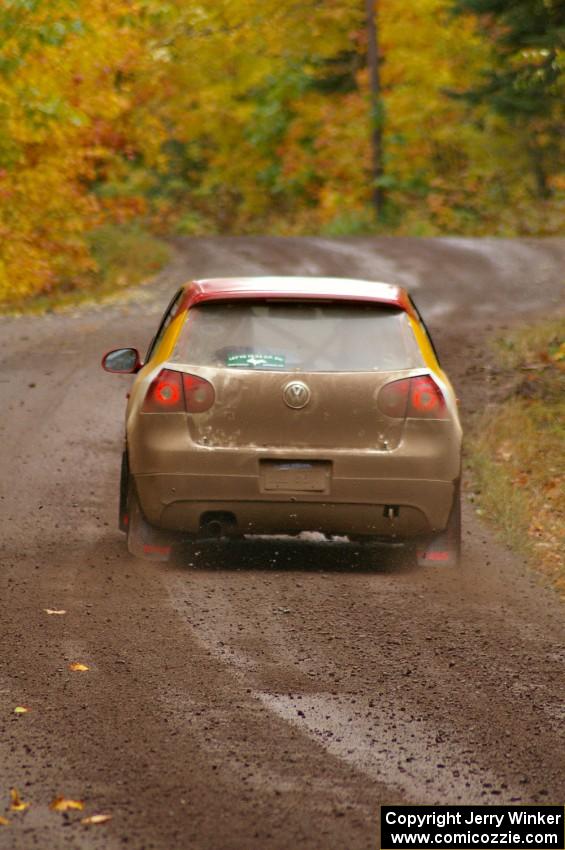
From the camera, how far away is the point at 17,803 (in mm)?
5094

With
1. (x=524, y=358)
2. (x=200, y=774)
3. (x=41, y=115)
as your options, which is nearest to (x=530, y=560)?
(x=200, y=774)

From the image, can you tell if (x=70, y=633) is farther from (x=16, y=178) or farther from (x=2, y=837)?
(x=16, y=178)

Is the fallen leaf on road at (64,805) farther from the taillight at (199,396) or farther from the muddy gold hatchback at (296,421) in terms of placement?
the taillight at (199,396)

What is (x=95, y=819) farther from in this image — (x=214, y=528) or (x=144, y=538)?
(x=144, y=538)

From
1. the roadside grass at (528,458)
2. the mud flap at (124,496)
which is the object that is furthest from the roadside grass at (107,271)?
the mud flap at (124,496)

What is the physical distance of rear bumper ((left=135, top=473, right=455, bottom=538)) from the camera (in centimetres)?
875

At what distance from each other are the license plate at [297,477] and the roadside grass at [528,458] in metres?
1.59

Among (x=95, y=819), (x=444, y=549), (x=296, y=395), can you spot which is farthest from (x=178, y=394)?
(x=95, y=819)

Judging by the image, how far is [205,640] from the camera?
7.49m

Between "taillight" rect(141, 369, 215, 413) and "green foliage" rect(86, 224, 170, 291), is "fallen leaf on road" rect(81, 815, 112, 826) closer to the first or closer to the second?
"taillight" rect(141, 369, 215, 413)

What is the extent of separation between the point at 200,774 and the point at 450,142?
4487 cm

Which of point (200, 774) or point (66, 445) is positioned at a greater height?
point (200, 774)

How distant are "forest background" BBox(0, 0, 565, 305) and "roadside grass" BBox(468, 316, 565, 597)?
358 centimetres

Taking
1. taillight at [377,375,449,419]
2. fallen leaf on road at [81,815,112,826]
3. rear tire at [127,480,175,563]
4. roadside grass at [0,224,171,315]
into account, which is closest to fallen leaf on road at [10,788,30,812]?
fallen leaf on road at [81,815,112,826]
